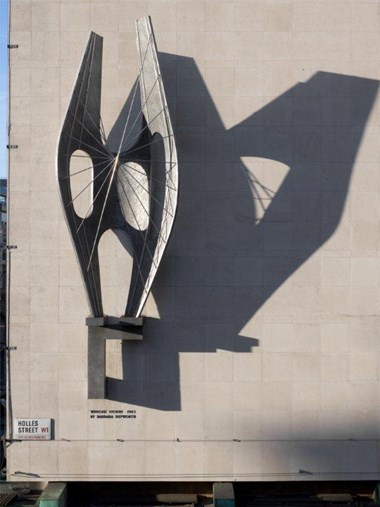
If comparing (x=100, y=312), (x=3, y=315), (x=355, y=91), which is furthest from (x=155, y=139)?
(x=3, y=315)

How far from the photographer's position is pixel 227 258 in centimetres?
1628

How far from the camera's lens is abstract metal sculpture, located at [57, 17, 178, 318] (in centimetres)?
1475

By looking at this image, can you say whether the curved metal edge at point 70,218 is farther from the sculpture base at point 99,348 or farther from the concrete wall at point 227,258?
the concrete wall at point 227,258

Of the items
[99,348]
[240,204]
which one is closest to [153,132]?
[240,204]

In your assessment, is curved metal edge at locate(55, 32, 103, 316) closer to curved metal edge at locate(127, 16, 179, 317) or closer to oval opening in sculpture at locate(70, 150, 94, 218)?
curved metal edge at locate(127, 16, 179, 317)

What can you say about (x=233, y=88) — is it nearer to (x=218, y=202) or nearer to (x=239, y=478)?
(x=218, y=202)

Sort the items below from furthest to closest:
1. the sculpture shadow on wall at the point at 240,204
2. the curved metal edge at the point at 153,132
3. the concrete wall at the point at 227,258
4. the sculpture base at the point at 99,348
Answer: the sculpture shadow on wall at the point at 240,204
the concrete wall at the point at 227,258
the sculpture base at the point at 99,348
the curved metal edge at the point at 153,132

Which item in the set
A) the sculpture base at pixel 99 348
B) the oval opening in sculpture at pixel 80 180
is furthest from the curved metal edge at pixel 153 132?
the oval opening in sculpture at pixel 80 180

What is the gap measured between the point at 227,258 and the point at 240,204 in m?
1.71

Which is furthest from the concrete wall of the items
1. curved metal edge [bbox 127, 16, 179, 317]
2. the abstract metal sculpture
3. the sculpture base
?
curved metal edge [bbox 127, 16, 179, 317]

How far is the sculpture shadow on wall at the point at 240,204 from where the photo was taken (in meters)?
16.2

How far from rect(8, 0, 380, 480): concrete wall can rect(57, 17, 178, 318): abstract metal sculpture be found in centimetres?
86

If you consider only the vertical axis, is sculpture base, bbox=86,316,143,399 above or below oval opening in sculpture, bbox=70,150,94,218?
below

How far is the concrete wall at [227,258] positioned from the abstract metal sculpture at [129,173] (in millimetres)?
858
